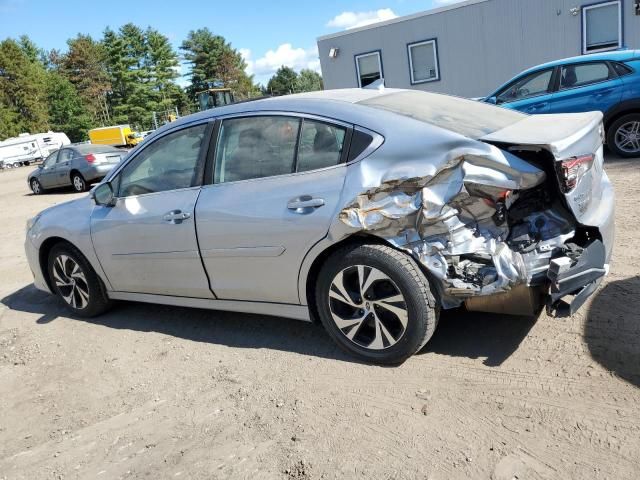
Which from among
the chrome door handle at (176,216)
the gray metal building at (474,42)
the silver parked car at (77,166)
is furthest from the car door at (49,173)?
the chrome door handle at (176,216)

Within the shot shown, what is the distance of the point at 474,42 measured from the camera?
1805 cm

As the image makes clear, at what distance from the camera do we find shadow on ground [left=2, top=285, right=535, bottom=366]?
139 inches

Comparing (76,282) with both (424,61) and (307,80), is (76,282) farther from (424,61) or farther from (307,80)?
(307,80)

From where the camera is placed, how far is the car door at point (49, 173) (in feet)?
53.1

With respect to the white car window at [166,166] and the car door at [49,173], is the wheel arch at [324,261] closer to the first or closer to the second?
the white car window at [166,166]

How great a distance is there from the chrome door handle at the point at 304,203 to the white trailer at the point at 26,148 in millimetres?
44038

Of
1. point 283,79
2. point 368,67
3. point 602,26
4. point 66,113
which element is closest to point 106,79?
point 66,113

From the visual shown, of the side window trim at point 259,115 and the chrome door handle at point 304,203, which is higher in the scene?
the side window trim at point 259,115

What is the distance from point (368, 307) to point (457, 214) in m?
0.76

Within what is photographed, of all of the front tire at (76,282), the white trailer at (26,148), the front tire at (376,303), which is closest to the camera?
the front tire at (376,303)

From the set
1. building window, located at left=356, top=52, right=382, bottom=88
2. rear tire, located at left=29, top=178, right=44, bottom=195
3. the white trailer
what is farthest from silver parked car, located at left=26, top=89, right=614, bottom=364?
the white trailer

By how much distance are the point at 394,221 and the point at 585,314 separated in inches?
60.9

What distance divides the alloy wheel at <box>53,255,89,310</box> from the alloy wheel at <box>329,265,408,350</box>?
2.57 meters

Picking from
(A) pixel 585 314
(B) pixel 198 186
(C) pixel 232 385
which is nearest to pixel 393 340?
(C) pixel 232 385
